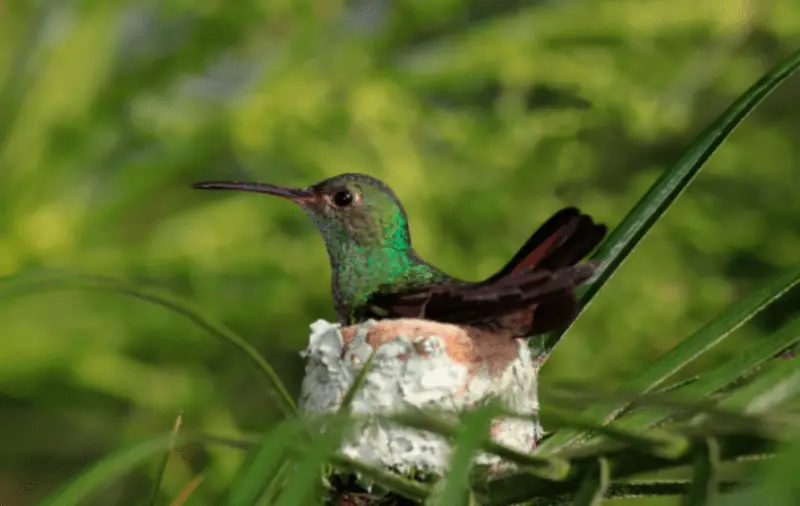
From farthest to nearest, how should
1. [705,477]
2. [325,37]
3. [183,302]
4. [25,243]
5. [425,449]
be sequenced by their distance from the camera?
[325,37] < [25,243] < [425,449] < [183,302] < [705,477]

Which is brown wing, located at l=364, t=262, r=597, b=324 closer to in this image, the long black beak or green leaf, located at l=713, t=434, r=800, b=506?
the long black beak

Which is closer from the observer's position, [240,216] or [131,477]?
[240,216]

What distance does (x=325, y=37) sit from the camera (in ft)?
12.4

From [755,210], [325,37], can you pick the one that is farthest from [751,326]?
[325,37]

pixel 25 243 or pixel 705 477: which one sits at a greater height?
pixel 25 243

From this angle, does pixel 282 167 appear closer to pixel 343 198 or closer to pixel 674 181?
pixel 343 198

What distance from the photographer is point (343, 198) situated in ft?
4.35

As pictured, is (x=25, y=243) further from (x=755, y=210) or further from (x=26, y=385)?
(x=755, y=210)

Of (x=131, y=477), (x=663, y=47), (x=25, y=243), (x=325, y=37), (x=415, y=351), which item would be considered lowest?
(x=415, y=351)

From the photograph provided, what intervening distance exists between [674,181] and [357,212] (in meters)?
0.60

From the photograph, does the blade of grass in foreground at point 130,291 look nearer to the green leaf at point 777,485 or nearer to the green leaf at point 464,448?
the green leaf at point 464,448

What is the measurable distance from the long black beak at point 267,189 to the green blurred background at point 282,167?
2.03 m

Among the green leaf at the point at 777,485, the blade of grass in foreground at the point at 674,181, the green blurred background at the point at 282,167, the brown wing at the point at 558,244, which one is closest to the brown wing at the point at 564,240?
the brown wing at the point at 558,244

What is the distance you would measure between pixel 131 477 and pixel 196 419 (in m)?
0.64
